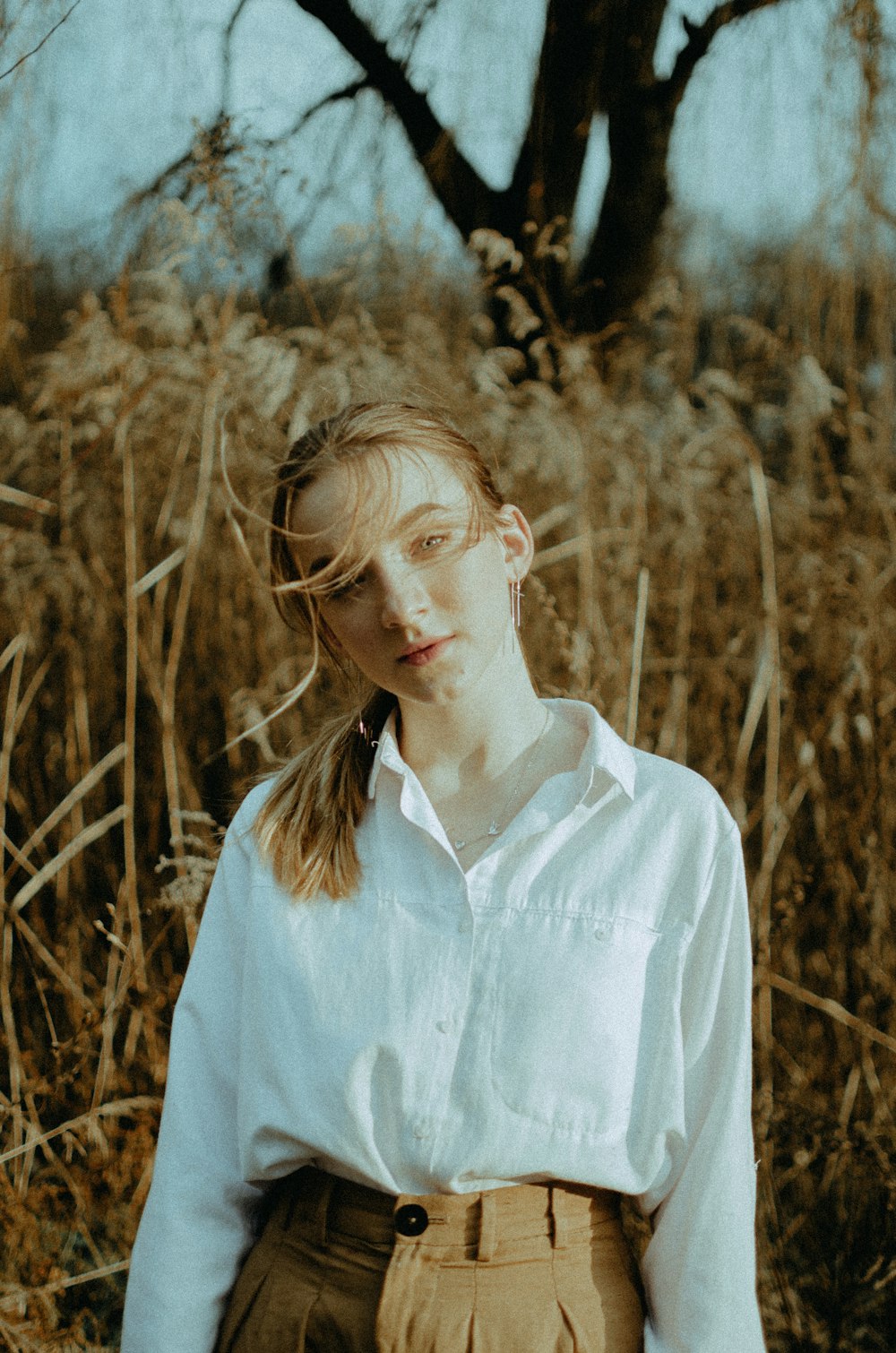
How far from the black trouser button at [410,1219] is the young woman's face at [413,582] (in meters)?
0.46

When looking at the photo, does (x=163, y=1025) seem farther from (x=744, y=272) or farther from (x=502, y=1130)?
(x=744, y=272)

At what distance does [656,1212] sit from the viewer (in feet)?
3.65

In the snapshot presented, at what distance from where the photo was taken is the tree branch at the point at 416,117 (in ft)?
7.37

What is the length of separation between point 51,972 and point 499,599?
123cm

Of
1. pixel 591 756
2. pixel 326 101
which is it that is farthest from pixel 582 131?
pixel 591 756

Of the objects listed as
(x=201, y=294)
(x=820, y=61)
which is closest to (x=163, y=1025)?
(x=201, y=294)

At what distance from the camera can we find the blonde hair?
1.13m

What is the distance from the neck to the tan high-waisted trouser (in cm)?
40

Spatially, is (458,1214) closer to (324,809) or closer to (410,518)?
(324,809)

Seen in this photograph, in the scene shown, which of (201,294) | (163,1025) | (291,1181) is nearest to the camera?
(291,1181)

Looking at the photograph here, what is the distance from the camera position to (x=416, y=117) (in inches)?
89.0

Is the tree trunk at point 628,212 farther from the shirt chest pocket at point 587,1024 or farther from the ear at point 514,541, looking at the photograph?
the shirt chest pocket at point 587,1024

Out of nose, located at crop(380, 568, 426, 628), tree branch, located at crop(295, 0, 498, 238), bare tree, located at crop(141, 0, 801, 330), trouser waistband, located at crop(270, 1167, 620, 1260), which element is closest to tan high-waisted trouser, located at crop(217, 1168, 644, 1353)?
trouser waistband, located at crop(270, 1167, 620, 1260)

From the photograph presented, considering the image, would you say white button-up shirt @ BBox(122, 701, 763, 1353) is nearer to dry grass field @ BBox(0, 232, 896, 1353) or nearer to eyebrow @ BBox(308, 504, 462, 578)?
eyebrow @ BBox(308, 504, 462, 578)
